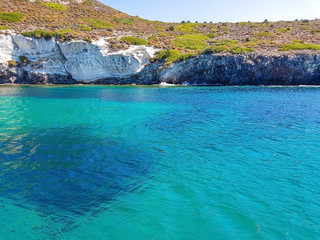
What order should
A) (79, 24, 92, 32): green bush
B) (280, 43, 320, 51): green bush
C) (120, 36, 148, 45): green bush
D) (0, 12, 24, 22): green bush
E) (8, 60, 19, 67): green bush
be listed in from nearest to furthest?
(280, 43, 320, 51): green bush, (8, 60, 19, 67): green bush, (120, 36, 148, 45): green bush, (0, 12, 24, 22): green bush, (79, 24, 92, 32): green bush

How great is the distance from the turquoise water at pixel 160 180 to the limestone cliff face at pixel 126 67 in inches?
1319

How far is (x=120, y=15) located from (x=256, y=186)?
92.9m

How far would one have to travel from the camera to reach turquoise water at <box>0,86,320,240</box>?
693cm

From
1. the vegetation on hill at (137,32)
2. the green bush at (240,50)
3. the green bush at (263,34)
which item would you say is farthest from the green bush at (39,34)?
the green bush at (263,34)

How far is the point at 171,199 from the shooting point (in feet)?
27.5

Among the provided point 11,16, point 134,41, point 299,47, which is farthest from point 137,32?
point 299,47

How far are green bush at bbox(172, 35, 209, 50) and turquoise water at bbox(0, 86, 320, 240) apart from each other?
45692mm

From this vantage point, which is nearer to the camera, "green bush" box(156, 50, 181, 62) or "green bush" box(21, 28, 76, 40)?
"green bush" box(156, 50, 181, 62)

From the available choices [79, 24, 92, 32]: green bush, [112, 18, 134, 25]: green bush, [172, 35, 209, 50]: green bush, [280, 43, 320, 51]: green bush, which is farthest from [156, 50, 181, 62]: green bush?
[112, 18, 134, 25]: green bush

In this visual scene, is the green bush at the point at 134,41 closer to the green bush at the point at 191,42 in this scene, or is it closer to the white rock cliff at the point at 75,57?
the white rock cliff at the point at 75,57

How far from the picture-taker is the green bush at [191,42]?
61.3 meters

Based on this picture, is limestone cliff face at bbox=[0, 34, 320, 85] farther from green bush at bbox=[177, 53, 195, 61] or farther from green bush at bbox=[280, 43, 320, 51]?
green bush at bbox=[280, 43, 320, 51]

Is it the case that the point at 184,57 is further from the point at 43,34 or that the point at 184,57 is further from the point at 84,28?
the point at 43,34

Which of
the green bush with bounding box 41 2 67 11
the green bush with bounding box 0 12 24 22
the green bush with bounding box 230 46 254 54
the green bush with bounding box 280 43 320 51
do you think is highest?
the green bush with bounding box 41 2 67 11
